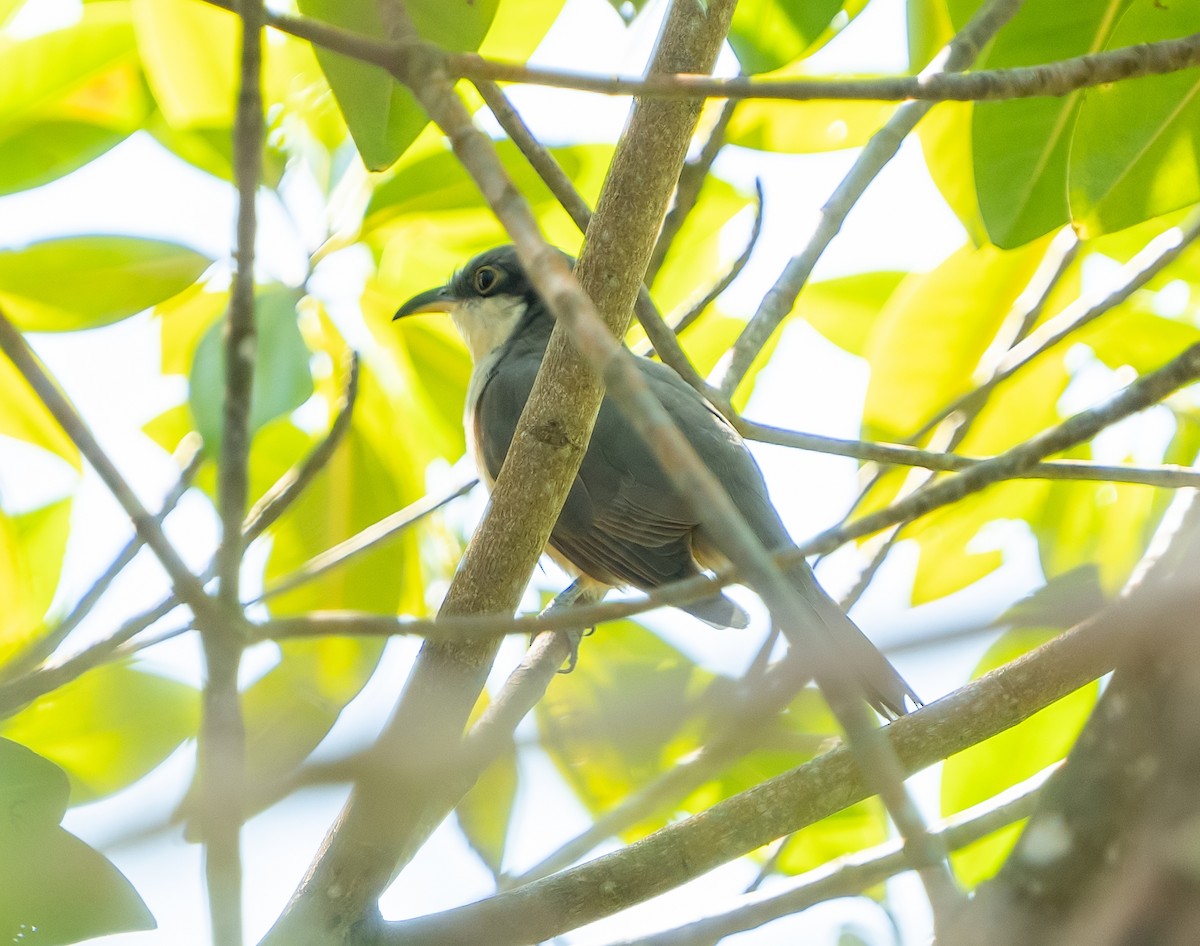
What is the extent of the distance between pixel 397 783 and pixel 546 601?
3092 mm

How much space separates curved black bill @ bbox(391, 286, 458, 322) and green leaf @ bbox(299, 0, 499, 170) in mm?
1422

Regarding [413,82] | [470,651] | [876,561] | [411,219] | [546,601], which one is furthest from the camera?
[546,601]

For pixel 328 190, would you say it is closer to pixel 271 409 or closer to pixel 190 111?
pixel 190 111

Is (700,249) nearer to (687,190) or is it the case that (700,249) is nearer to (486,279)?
(687,190)

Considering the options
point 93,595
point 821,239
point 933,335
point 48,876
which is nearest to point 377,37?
point 93,595

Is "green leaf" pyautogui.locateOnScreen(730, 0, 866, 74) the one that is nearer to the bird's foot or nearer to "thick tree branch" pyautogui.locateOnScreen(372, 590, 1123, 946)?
"thick tree branch" pyautogui.locateOnScreen(372, 590, 1123, 946)

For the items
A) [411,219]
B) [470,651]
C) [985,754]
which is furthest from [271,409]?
[985,754]

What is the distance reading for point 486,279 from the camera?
5.41 m

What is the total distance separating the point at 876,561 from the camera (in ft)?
12.5

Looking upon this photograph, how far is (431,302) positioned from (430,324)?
82 centimetres

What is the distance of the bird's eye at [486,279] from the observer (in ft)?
17.7

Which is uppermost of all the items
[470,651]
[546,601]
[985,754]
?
[546,601]

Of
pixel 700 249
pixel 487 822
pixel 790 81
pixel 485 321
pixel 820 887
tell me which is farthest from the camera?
pixel 485 321

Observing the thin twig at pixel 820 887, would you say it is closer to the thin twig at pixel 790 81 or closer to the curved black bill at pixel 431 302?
the thin twig at pixel 790 81
